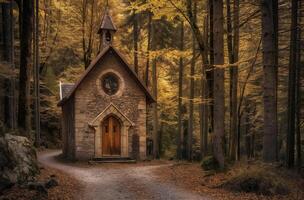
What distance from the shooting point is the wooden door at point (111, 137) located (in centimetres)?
2170

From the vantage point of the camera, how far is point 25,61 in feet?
46.0

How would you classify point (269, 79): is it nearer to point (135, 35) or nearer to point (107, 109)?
point (107, 109)

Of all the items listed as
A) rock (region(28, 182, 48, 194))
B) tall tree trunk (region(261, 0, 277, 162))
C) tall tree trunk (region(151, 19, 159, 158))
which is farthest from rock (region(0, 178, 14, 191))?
tall tree trunk (region(151, 19, 159, 158))

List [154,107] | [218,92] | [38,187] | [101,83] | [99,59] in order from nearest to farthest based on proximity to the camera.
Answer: [38,187], [218,92], [99,59], [101,83], [154,107]

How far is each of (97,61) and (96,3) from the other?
1079cm

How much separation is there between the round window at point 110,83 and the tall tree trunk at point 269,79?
1226cm

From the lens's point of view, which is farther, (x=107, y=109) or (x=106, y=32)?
(x=106, y=32)

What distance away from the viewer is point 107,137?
71.5 feet

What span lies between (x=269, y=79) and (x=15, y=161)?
8.31 metres

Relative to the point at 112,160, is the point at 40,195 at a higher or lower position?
higher

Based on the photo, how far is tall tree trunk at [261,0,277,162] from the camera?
11203 mm

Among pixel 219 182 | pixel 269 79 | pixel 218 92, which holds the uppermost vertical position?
pixel 269 79

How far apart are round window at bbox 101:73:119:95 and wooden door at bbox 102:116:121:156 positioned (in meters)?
1.67

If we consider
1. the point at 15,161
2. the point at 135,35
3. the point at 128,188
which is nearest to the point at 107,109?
the point at 135,35
